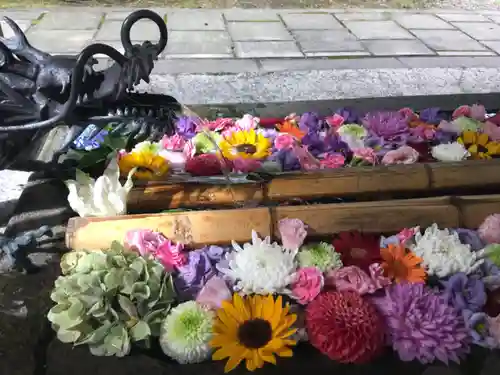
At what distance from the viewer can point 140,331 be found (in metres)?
1.13

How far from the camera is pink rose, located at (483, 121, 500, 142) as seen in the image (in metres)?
1.90

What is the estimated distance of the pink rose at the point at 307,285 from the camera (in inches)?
48.9

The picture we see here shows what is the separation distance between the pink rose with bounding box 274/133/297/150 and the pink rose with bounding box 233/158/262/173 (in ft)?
0.47

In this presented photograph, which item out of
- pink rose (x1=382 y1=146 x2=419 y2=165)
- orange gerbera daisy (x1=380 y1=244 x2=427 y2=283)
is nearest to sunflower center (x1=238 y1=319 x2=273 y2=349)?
orange gerbera daisy (x1=380 y1=244 x2=427 y2=283)

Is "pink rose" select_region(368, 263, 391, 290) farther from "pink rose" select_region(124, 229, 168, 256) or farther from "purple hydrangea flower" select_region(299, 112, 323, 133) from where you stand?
"purple hydrangea flower" select_region(299, 112, 323, 133)

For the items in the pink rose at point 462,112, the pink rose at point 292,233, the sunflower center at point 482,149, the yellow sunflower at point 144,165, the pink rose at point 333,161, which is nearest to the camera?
the pink rose at point 292,233

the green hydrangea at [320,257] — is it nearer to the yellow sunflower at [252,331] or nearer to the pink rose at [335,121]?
the yellow sunflower at [252,331]

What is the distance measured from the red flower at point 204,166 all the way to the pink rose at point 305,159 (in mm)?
230

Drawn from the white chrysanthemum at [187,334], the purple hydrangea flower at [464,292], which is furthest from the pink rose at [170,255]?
the purple hydrangea flower at [464,292]

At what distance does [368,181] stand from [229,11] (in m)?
2.93

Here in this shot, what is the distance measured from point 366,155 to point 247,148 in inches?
13.9

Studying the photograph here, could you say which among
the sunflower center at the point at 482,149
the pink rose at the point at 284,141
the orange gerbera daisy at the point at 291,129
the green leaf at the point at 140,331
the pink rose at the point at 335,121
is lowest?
the sunflower center at the point at 482,149

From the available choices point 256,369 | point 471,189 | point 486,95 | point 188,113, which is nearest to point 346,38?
point 486,95

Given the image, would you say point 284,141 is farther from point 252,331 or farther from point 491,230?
point 252,331
